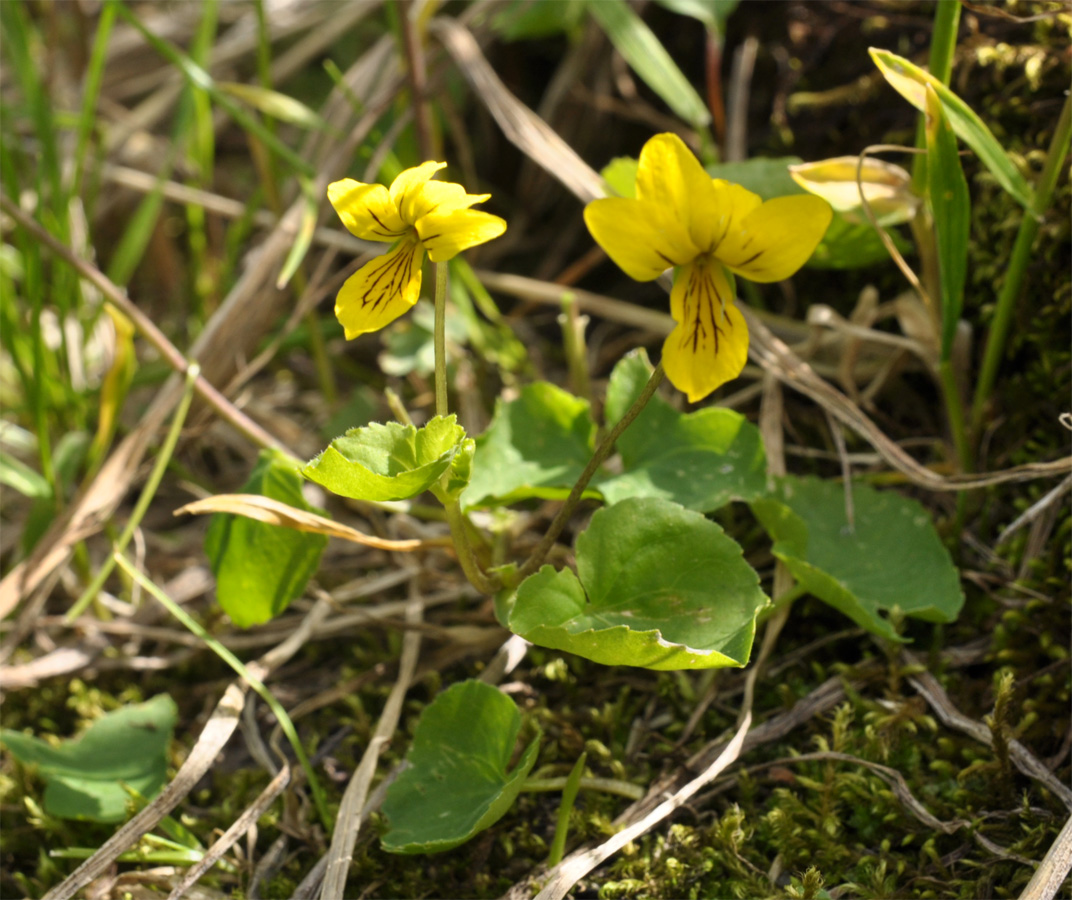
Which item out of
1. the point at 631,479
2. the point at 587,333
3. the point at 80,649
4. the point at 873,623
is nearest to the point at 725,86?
the point at 587,333

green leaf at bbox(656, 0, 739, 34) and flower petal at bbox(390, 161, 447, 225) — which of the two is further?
green leaf at bbox(656, 0, 739, 34)

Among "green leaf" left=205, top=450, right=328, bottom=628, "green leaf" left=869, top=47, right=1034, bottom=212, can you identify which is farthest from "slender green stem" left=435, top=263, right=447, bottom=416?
"green leaf" left=869, top=47, right=1034, bottom=212

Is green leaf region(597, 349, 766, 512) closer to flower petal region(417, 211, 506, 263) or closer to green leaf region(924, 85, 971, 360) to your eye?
green leaf region(924, 85, 971, 360)

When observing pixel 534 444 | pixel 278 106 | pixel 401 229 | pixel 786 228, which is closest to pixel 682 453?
pixel 534 444

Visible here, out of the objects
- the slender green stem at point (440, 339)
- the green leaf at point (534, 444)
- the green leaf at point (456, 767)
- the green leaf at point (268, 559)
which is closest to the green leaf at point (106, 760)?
the green leaf at point (268, 559)

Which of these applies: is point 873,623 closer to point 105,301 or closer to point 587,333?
point 587,333

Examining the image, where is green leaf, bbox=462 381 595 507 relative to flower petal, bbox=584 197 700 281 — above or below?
below
